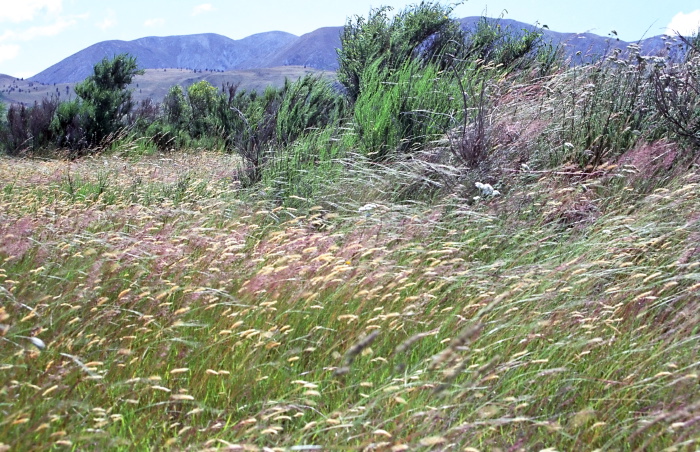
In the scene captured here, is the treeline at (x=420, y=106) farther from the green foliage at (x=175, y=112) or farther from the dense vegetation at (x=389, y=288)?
the green foliage at (x=175, y=112)

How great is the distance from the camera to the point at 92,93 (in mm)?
15516

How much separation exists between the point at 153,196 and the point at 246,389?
12.8ft

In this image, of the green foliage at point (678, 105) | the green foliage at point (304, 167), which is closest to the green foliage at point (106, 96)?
the green foliage at point (304, 167)

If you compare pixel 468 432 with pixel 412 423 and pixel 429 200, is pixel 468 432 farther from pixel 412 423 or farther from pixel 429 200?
pixel 429 200

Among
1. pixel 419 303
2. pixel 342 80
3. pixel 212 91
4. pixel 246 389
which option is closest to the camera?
pixel 246 389

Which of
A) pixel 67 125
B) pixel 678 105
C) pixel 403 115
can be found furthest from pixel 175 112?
pixel 678 105

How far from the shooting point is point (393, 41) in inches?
344

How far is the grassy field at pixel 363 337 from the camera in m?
1.97

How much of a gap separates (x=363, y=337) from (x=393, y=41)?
23.1 ft

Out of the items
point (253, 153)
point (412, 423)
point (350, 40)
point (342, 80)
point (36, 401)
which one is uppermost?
point (350, 40)

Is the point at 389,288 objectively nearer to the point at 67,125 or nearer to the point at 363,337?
the point at 363,337

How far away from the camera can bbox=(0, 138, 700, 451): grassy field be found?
197 cm

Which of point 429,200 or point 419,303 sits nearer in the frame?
point 419,303

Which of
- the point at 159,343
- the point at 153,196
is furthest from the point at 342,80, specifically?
the point at 159,343
